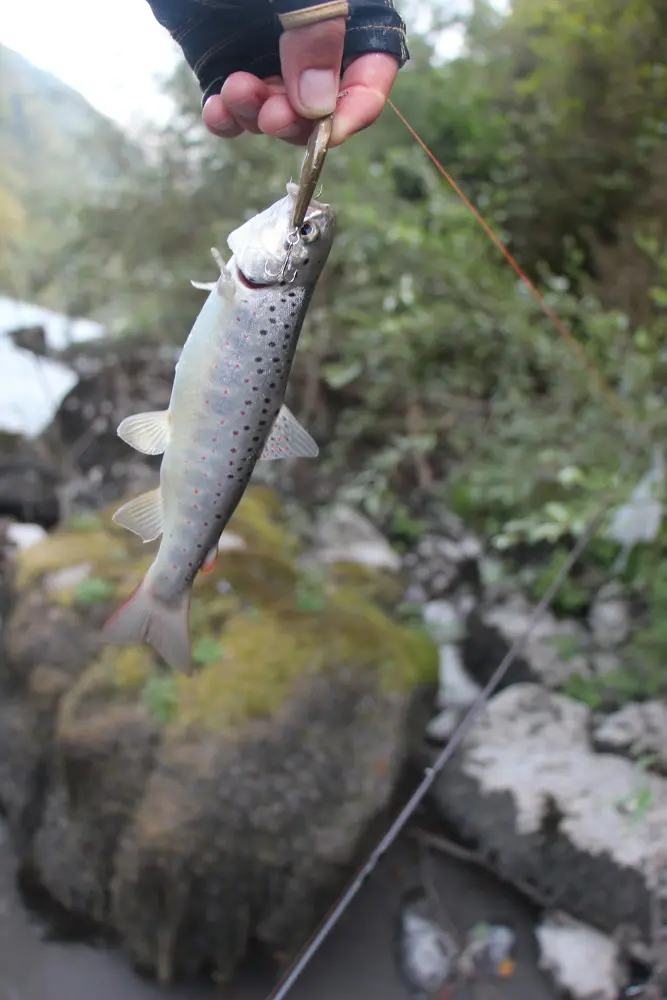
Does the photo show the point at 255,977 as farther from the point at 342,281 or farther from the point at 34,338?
the point at 34,338

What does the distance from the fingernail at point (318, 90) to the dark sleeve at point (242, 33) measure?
194 millimetres

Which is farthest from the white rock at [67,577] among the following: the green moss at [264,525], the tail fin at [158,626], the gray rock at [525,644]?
the tail fin at [158,626]

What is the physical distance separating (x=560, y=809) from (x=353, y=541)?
1902mm

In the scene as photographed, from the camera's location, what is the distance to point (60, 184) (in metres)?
4.66

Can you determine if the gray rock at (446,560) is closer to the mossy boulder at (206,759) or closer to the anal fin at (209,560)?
the mossy boulder at (206,759)

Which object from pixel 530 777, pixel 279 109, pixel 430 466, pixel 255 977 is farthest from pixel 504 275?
pixel 255 977

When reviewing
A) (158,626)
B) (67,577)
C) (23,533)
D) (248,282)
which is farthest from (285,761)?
(23,533)

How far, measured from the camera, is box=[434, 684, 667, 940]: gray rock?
2488mm

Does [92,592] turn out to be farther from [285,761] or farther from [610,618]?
[610,618]

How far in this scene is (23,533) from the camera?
4.31 m

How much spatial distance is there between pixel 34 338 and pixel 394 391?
2.33 meters

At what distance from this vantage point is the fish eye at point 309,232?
94 centimetres

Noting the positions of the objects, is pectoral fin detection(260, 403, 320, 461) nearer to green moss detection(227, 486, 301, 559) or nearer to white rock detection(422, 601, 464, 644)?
green moss detection(227, 486, 301, 559)

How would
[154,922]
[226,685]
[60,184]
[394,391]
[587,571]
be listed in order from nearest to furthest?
[154,922]
[226,685]
[587,571]
[394,391]
[60,184]
